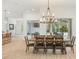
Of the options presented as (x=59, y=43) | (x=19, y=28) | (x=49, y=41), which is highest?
(x=19, y=28)

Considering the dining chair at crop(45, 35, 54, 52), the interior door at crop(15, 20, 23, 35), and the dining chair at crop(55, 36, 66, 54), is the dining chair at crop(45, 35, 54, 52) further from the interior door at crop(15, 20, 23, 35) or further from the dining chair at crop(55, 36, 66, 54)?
the interior door at crop(15, 20, 23, 35)

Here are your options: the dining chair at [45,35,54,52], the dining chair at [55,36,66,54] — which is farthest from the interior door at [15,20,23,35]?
the dining chair at [55,36,66,54]

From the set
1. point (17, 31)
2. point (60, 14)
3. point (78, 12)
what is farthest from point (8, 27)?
point (78, 12)

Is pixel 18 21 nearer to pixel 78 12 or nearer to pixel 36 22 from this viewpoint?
pixel 36 22

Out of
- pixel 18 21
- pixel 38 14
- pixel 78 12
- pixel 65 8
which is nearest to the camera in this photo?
pixel 78 12

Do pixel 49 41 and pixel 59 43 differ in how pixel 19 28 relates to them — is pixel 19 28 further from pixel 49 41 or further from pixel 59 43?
pixel 59 43

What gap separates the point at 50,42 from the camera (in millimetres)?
7770

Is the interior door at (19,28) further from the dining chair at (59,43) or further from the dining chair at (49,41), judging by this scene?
the dining chair at (59,43)

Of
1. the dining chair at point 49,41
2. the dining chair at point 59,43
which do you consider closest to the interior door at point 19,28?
the dining chair at point 49,41

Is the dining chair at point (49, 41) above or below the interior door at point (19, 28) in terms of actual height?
below

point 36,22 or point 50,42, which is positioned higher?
point 36,22

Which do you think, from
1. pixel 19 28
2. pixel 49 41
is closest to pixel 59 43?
pixel 49 41

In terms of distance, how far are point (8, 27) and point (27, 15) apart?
18.1ft

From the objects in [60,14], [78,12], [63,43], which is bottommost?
[63,43]
